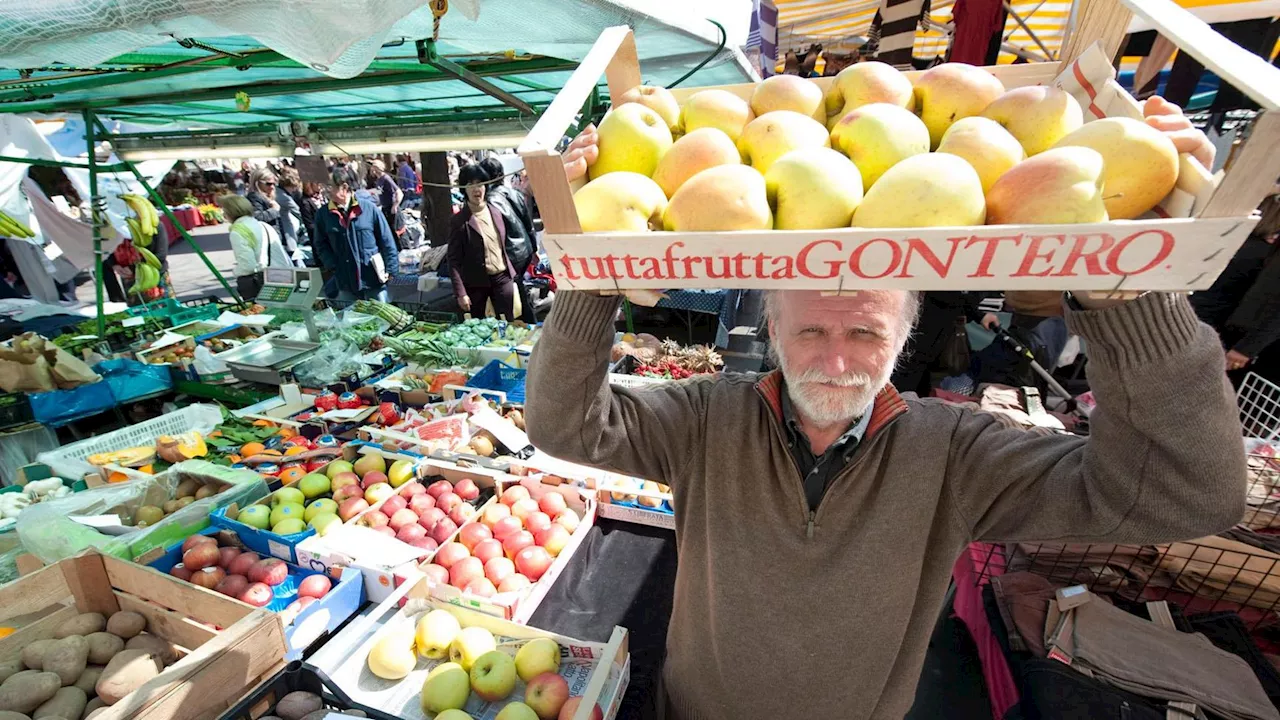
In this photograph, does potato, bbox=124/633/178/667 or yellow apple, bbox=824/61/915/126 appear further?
potato, bbox=124/633/178/667

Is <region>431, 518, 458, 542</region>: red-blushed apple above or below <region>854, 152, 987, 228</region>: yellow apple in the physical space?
below

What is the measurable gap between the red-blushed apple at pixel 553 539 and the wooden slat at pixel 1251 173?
244 centimetres

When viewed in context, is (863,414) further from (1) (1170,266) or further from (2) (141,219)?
(2) (141,219)

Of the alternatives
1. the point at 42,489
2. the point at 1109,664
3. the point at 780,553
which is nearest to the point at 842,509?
the point at 780,553

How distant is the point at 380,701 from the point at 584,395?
1539 millimetres

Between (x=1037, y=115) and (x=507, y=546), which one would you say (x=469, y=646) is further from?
(x=1037, y=115)

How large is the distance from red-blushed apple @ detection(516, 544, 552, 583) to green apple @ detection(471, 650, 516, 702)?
0.45m

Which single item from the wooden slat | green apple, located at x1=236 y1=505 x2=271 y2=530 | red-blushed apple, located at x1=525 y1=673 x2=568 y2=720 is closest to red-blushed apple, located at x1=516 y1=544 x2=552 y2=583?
red-blushed apple, located at x1=525 y1=673 x2=568 y2=720

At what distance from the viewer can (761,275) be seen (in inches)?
32.9

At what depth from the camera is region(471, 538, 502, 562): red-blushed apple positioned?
2482mm

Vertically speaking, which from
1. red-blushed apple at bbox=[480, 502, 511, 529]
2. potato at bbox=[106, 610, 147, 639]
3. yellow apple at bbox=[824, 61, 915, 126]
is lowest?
red-blushed apple at bbox=[480, 502, 511, 529]

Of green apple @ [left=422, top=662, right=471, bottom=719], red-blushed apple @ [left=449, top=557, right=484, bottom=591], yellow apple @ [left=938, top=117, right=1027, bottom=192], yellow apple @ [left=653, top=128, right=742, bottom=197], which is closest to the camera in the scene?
yellow apple @ [left=938, top=117, right=1027, bottom=192]

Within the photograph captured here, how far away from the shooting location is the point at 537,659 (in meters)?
1.96

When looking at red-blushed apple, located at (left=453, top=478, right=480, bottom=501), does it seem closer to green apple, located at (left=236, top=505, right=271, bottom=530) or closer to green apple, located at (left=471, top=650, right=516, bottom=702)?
green apple, located at (left=236, top=505, right=271, bottom=530)
